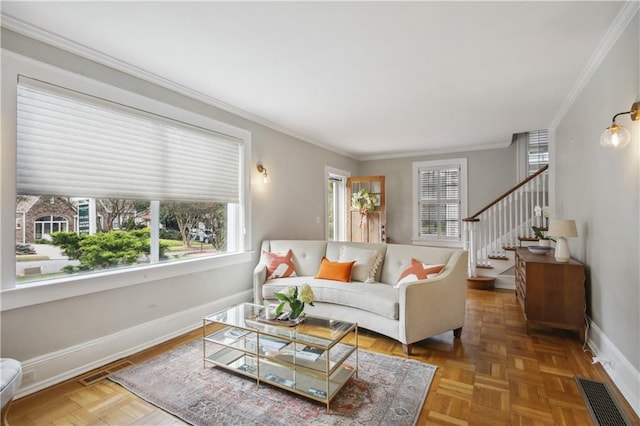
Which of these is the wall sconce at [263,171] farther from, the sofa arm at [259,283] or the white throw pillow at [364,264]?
the white throw pillow at [364,264]

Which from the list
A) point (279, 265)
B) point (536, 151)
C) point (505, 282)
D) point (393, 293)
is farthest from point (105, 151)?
point (536, 151)

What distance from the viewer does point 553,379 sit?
228 centimetres

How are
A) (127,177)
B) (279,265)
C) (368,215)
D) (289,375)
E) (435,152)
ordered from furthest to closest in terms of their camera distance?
(435,152) → (368,215) → (279,265) → (127,177) → (289,375)

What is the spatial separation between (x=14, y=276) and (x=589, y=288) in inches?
183

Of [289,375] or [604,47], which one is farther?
[604,47]

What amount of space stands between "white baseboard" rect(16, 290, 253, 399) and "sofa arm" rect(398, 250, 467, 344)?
215 cm

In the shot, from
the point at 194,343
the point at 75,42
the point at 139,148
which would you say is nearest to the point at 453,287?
the point at 194,343

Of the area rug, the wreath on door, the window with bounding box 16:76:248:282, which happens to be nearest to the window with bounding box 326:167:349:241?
the wreath on door

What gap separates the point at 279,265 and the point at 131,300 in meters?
1.54

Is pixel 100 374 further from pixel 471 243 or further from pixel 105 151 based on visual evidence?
pixel 471 243

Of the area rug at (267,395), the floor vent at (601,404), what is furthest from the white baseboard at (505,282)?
the area rug at (267,395)

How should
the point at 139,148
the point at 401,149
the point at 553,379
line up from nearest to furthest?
the point at 553,379
the point at 139,148
the point at 401,149

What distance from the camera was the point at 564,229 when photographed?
117 inches

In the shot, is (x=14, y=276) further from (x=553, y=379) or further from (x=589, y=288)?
(x=589, y=288)
